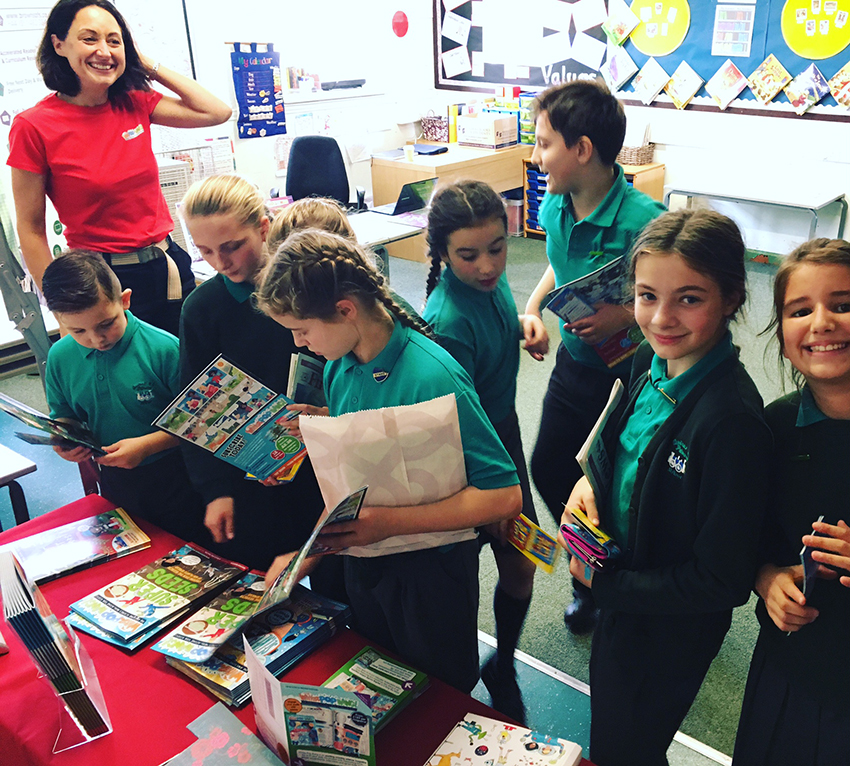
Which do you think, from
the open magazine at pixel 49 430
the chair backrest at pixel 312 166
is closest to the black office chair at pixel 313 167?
the chair backrest at pixel 312 166

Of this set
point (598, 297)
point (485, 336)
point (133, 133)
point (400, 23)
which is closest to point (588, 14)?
point (400, 23)

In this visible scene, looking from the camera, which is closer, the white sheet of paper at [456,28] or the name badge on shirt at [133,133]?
the name badge on shirt at [133,133]

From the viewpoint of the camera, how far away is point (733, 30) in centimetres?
482

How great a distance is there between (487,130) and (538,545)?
524 cm

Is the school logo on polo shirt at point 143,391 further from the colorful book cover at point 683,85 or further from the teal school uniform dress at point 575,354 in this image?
the colorful book cover at point 683,85

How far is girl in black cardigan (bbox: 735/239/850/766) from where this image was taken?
1010 mm

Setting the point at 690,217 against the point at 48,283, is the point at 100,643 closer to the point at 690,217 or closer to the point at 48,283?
the point at 48,283

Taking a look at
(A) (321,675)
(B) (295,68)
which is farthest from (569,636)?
(B) (295,68)

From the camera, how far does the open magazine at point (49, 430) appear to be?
1.53 metres

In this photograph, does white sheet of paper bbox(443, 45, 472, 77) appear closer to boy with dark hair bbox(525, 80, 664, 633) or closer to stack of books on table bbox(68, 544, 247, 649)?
boy with dark hair bbox(525, 80, 664, 633)

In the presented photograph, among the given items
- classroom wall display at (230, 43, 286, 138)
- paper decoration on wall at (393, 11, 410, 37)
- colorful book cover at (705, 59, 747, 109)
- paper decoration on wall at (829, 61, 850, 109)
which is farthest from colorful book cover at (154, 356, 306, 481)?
paper decoration on wall at (393, 11, 410, 37)

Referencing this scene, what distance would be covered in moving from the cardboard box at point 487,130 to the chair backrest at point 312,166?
5.82ft

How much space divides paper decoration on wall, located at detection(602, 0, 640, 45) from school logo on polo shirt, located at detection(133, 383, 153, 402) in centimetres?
490

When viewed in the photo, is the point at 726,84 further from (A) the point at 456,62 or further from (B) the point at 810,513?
(B) the point at 810,513
